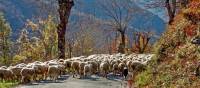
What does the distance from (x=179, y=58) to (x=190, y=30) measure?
7.04 ft

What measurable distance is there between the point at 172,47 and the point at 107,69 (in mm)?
12869

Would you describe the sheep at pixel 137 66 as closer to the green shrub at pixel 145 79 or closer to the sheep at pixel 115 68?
the sheep at pixel 115 68

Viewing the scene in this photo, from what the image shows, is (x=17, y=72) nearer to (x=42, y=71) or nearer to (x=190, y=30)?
(x=42, y=71)

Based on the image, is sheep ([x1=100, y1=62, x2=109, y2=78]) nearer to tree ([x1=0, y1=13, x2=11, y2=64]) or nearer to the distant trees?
the distant trees

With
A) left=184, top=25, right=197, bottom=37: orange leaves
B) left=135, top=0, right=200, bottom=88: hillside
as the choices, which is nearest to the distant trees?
left=135, top=0, right=200, bottom=88: hillside

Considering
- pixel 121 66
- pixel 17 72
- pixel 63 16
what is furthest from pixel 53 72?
pixel 63 16

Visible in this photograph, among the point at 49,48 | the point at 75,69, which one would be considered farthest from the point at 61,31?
the point at 49,48

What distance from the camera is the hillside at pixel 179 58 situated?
17380 mm

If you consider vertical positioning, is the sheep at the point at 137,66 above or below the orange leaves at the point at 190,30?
below

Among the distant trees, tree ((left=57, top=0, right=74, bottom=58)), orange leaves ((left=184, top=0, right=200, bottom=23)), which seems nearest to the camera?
orange leaves ((left=184, top=0, right=200, bottom=23))

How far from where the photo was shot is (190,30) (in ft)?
69.9

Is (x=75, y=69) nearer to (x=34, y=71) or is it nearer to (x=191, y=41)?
(x=34, y=71)

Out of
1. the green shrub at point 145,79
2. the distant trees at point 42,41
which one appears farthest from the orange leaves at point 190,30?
the distant trees at point 42,41

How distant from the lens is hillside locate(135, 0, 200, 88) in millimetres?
17380
